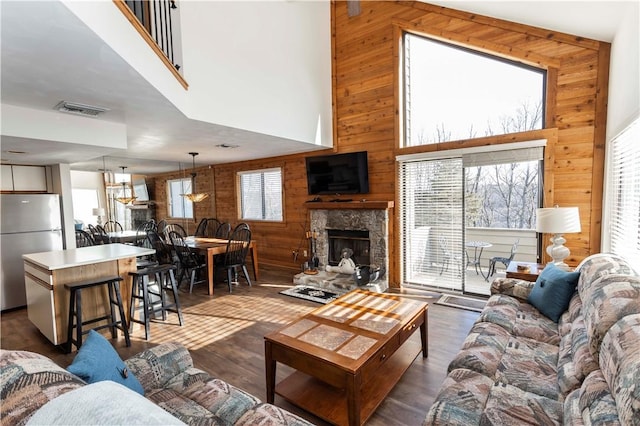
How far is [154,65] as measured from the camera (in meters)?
2.43

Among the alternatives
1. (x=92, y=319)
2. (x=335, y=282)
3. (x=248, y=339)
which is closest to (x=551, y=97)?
(x=335, y=282)

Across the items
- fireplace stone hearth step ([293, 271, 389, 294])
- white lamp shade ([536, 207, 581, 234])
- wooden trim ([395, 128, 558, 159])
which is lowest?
fireplace stone hearth step ([293, 271, 389, 294])

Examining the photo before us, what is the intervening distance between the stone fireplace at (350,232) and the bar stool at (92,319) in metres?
2.68

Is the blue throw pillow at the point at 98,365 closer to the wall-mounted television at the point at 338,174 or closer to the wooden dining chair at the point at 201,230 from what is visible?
the wall-mounted television at the point at 338,174

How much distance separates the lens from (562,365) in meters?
1.79

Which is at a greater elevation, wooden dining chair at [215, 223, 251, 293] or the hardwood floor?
wooden dining chair at [215, 223, 251, 293]

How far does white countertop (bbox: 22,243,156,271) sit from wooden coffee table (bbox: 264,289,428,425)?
2.15 metres

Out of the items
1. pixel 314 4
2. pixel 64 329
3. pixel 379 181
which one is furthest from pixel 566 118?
pixel 64 329

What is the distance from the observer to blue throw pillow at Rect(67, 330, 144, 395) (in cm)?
125

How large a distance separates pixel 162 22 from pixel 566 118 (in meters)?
4.54

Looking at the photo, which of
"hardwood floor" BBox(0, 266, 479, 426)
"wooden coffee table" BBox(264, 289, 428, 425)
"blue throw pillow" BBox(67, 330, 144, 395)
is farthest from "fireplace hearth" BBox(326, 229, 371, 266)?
"blue throw pillow" BBox(67, 330, 144, 395)

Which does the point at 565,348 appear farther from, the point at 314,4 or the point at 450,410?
the point at 314,4

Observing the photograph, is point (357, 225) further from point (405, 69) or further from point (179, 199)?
point (179, 199)

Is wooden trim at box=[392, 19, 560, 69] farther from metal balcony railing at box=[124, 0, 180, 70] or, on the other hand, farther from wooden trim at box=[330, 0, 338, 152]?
metal balcony railing at box=[124, 0, 180, 70]
